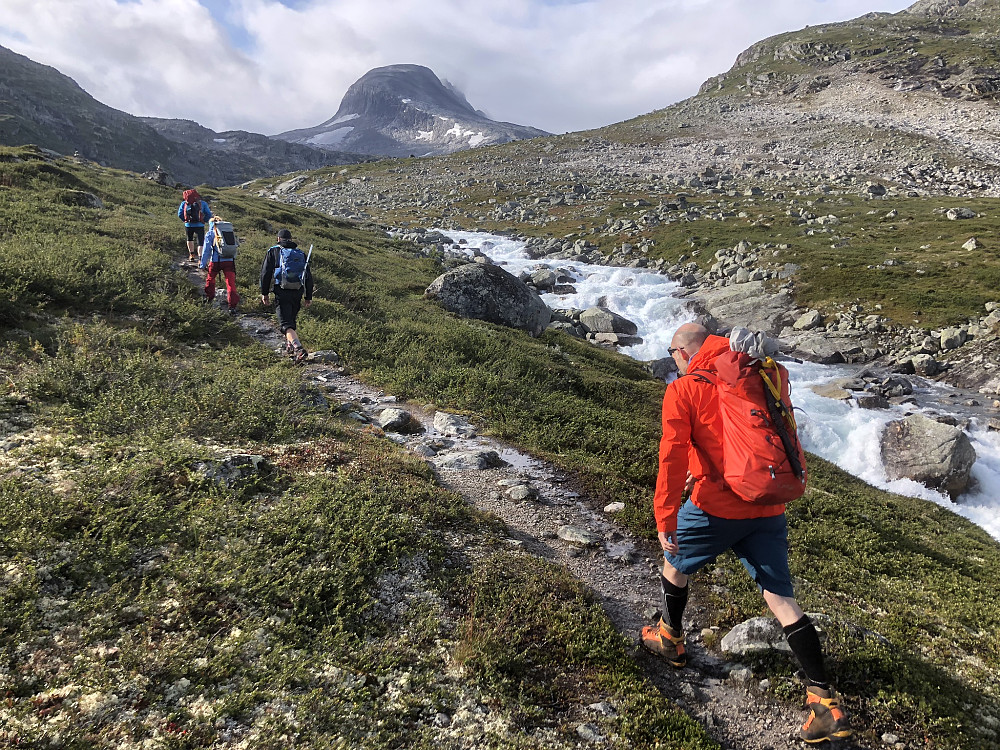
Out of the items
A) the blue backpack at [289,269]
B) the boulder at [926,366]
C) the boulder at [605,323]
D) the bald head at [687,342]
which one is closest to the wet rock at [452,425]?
the blue backpack at [289,269]

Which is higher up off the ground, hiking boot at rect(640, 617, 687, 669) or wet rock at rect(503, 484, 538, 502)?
wet rock at rect(503, 484, 538, 502)

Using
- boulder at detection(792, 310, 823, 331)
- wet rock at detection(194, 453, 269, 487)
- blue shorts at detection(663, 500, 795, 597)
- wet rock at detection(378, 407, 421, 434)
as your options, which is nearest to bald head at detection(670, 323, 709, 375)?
blue shorts at detection(663, 500, 795, 597)

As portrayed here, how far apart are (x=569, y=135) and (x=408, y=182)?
49.8 m

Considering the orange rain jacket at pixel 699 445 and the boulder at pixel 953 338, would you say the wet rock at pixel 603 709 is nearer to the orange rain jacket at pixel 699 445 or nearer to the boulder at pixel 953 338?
the orange rain jacket at pixel 699 445

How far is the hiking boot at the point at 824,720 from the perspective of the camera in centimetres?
391

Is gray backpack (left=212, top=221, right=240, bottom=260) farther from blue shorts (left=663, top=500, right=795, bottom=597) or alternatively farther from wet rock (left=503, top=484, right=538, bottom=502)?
blue shorts (left=663, top=500, right=795, bottom=597)

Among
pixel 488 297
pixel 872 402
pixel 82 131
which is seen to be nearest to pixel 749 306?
pixel 872 402

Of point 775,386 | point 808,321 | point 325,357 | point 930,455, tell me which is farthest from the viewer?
point 808,321

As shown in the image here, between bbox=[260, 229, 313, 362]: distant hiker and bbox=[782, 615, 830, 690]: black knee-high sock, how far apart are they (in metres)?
11.0

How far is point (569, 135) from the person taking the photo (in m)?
125

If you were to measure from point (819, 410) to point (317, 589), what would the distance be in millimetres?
22149

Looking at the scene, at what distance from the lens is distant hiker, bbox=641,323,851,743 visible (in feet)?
13.5

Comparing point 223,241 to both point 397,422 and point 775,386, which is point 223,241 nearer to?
point 397,422

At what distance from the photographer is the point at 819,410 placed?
2062 cm
